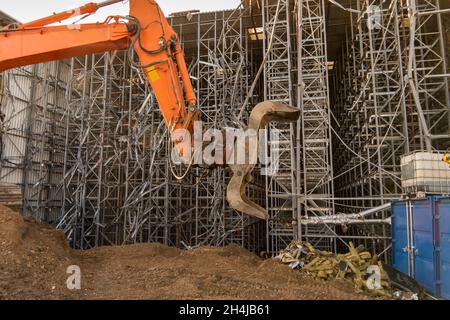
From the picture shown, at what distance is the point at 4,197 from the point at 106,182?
5283 mm

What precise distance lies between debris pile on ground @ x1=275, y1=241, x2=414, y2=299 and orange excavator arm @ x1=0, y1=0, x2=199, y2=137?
323cm

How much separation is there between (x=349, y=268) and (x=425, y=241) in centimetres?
134

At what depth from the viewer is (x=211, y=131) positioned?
612 centimetres

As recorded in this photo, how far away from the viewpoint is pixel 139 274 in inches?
239

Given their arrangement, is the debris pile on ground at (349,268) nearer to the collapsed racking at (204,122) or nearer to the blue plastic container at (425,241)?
the blue plastic container at (425,241)

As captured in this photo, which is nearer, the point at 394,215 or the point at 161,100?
the point at 161,100

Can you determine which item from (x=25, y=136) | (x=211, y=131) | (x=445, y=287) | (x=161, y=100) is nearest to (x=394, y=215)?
(x=445, y=287)

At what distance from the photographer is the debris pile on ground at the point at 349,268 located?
5.54 meters

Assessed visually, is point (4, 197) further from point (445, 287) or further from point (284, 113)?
point (445, 287)

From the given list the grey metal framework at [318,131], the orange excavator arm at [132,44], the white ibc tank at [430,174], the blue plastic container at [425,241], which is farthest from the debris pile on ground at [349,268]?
the orange excavator arm at [132,44]

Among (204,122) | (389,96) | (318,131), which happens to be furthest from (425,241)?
(204,122)

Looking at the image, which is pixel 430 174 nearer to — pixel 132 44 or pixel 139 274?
pixel 139 274

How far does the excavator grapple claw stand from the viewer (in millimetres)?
5215

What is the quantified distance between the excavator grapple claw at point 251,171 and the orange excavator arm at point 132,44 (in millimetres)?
1232
